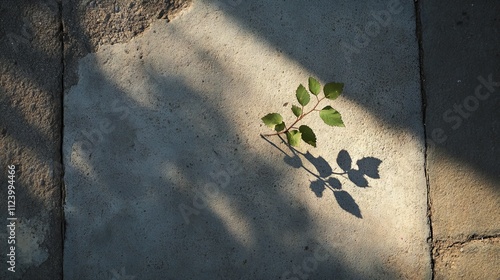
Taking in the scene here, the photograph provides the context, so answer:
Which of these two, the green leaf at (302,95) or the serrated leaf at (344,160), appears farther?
the serrated leaf at (344,160)

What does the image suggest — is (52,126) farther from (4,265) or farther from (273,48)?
(273,48)

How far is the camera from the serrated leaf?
2.84 meters

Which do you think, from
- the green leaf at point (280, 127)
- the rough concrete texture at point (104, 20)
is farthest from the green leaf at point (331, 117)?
the rough concrete texture at point (104, 20)

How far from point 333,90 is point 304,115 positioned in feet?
0.82

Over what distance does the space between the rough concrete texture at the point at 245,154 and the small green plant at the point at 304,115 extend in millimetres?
87

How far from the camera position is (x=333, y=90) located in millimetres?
2674

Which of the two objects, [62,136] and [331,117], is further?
[62,136]

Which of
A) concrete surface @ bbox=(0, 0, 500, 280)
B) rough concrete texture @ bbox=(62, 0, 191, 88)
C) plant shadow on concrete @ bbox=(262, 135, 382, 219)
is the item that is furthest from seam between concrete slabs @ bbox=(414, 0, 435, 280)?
rough concrete texture @ bbox=(62, 0, 191, 88)

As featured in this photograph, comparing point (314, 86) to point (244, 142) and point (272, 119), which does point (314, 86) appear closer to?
point (272, 119)

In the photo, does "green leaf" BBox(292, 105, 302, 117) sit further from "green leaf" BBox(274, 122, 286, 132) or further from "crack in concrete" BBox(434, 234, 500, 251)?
"crack in concrete" BBox(434, 234, 500, 251)

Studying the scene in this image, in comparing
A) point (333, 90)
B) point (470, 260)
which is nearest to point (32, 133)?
point (333, 90)

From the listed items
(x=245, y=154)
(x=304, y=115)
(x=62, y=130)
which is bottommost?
(x=62, y=130)

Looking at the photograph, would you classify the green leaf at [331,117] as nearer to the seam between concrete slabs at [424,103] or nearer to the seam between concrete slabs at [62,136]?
the seam between concrete slabs at [424,103]

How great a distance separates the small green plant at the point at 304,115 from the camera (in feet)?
8.73
